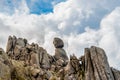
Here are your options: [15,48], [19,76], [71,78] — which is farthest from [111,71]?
[15,48]

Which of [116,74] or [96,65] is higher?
[96,65]

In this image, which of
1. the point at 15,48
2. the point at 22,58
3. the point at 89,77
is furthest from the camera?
the point at 15,48

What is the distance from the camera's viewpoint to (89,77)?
9756 centimetres

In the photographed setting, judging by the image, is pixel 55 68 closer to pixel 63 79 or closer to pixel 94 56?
pixel 63 79

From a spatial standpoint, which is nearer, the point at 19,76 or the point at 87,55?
the point at 87,55

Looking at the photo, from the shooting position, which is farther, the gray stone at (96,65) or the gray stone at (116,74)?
the gray stone at (116,74)

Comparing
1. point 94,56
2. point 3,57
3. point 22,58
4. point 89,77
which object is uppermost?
point 22,58

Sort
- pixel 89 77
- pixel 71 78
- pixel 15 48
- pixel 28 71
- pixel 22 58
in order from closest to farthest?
pixel 89 77 < pixel 71 78 < pixel 28 71 < pixel 22 58 < pixel 15 48

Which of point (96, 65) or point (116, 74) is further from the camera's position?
point (96, 65)

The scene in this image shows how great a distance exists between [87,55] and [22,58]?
288 ft

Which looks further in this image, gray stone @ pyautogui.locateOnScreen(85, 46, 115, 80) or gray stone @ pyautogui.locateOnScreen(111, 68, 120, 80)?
gray stone @ pyautogui.locateOnScreen(111, 68, 120, 80)

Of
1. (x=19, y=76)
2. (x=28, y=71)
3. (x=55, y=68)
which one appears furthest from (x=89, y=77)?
(x=55, y=68)

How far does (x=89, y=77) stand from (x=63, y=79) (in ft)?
49.5

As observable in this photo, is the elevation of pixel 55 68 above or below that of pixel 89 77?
above
